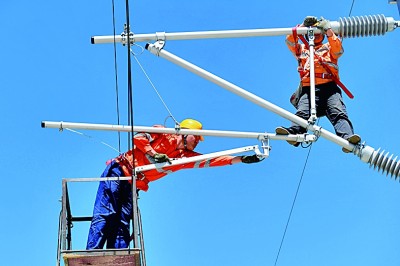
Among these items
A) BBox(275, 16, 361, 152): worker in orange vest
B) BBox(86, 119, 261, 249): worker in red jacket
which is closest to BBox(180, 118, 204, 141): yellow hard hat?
BBox(86, 119, 261, 249): worker in red jacket

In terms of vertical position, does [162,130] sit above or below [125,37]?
below

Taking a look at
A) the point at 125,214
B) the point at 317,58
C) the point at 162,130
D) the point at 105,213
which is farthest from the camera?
the point at 125,214

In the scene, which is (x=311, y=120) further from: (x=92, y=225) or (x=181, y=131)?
(x=92, y=225)

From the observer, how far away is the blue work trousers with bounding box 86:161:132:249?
15.1 metres

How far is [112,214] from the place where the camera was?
1523cm

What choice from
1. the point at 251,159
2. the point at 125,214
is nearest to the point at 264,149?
the point at 251,159

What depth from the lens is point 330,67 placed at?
48.3ft

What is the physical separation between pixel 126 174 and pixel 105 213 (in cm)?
69

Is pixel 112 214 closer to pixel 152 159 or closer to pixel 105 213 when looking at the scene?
pixel 105 213

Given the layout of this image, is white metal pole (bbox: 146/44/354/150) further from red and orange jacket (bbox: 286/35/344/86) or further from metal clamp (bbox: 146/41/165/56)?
red and orange jacket (bbox: 286/35/344/86)

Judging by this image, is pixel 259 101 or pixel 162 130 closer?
pixel 259 101

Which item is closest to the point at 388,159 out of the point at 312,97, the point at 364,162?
the point at 364,162

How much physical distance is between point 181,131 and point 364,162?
2.64m

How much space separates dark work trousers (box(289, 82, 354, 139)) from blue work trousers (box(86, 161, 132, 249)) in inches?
112
